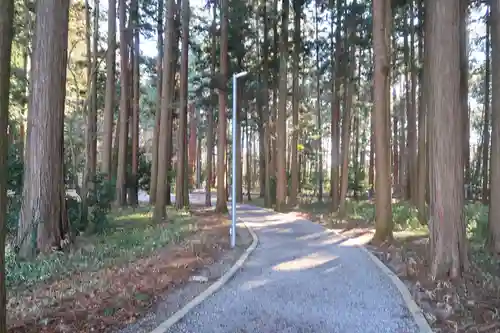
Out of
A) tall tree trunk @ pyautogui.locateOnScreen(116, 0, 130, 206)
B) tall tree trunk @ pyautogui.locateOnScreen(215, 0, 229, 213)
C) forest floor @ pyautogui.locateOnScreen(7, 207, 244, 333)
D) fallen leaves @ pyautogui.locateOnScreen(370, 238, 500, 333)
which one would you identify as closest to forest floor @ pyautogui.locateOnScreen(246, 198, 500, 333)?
fallen leaves @ pyautogui.locateOnScreen(370, 238, 500, 333)

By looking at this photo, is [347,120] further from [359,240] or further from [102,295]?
[102,295]

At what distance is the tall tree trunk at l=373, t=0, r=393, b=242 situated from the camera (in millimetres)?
12430

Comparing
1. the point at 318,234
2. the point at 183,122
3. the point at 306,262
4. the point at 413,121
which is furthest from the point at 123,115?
the point at 306,262

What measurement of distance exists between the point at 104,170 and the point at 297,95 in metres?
11.1

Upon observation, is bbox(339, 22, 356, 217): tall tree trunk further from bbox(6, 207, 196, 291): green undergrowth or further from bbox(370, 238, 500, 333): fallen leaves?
bbox(370, 238, 500, 333): fallen leaves

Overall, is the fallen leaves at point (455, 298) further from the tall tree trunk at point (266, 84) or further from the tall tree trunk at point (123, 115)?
Answer: the tall tree trunk at point (266, 84)

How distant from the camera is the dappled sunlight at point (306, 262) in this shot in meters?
9.29

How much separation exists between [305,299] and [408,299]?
1459 millimetres

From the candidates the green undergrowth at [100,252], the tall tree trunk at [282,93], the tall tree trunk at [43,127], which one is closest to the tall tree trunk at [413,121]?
the tall tree trunk at [282,93]

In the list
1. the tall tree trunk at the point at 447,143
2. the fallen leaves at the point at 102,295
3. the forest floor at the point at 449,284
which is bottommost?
the forest floor at the point at 449,284

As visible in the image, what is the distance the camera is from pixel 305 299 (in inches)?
270

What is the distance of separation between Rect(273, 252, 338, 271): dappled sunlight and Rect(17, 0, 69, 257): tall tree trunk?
525 centimetres

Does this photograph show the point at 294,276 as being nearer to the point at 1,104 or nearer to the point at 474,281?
the point at 474,281

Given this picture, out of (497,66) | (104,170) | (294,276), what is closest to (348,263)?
(294,276)
